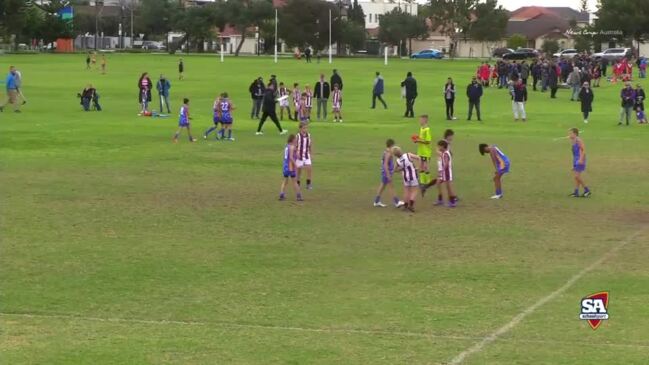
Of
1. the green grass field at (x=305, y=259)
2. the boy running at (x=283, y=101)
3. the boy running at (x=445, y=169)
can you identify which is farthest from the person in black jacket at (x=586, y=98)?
the boy running at (x=445, y=169)

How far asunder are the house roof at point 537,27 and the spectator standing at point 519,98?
119560 mm

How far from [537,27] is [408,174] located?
15299cm

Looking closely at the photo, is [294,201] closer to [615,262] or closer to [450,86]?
[615,262]

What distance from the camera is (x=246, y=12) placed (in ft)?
439

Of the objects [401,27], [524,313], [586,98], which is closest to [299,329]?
[524,313]

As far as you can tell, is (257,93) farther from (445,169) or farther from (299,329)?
(299,329)

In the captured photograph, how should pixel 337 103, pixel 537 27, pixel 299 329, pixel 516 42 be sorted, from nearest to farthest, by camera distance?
1. pixel 299 329
2. pixel 337 103
3. pixel 516 42
4. pixel 537 27

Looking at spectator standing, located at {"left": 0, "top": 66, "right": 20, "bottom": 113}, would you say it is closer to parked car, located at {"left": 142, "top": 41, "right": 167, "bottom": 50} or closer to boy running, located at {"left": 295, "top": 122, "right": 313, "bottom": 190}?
boy running, located at {"left": 295, "top": 122, "right": 313, "bottom": 190}

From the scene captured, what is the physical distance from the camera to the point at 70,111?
1859 inches

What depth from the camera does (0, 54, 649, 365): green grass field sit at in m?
11.4

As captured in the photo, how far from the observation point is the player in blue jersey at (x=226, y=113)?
34.0 m

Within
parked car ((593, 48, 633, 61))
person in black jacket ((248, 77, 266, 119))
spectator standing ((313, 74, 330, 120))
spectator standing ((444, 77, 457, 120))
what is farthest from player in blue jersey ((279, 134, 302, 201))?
parked car ((593, 48, 633, 61))

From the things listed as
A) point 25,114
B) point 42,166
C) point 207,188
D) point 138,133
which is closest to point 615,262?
point 207,188

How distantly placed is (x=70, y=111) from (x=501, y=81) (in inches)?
1204
